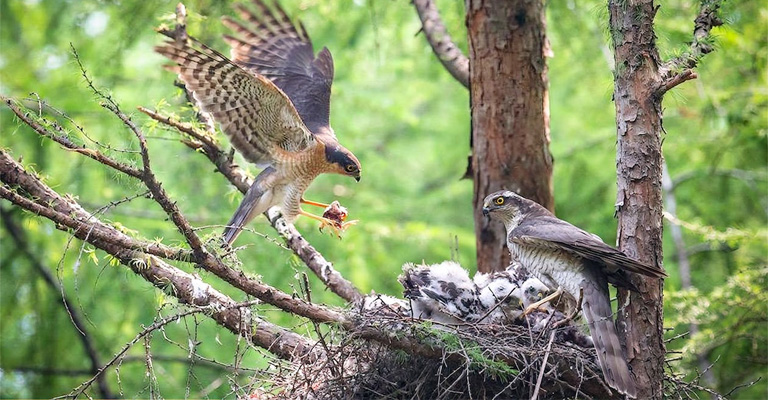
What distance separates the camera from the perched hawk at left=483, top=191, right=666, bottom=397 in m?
4.07

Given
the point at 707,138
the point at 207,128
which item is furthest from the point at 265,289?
the point at 707,138

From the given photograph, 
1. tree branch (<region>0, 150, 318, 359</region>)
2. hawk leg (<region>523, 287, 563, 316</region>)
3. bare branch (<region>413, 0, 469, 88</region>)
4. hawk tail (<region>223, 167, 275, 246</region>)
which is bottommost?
hawk leg (<region>523, 287, 563, 316</region>)

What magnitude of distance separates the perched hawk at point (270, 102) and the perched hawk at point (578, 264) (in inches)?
54.3

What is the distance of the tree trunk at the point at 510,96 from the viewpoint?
579 centimetres

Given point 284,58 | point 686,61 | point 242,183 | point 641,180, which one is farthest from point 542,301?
point 284,58

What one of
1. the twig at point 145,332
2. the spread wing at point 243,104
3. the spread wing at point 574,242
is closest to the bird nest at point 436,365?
the spread wing at point 574,242

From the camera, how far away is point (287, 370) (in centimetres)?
469

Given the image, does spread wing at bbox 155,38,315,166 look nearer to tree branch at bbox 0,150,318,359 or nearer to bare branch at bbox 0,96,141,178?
tree branch at bbox 0,150,318,359

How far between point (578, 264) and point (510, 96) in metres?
Result: 1.52

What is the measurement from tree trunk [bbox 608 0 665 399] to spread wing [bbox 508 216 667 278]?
0.11 metres

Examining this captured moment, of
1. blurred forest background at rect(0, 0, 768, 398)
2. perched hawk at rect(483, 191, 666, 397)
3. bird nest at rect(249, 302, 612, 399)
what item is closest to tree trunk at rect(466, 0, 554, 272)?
perched hawk at rect(483, 191, 666, 397)

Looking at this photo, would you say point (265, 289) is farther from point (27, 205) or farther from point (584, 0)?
point (584, 0)

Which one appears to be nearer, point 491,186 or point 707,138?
point 491,186

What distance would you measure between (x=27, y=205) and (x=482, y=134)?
304 cm
